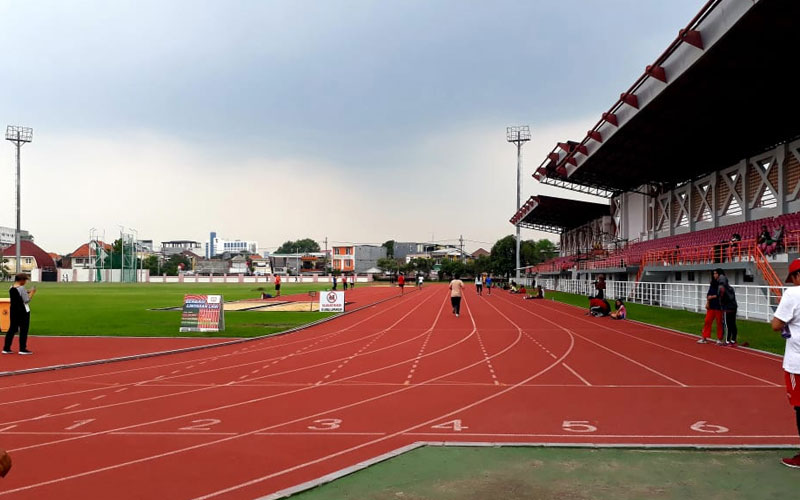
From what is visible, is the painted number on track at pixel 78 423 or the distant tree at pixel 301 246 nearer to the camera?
the painted number on track at pixel 78 423

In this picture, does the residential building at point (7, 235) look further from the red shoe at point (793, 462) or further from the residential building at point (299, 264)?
the red shoe at point (793, 462)

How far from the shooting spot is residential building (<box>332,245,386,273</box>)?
4825 inches

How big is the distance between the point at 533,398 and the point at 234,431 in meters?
4.25

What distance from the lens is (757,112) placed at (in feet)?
85.7

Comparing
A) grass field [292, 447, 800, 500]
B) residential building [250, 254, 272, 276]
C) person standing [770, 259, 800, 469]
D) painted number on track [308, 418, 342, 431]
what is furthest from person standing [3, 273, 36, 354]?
residential building [250, 254, 272, 276]

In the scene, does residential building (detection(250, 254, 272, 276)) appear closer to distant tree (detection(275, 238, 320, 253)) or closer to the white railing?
distant tree (detection(275, 238, 320, 253))

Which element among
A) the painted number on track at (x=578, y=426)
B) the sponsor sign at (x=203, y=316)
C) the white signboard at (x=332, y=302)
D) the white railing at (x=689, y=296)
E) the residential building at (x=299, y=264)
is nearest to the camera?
the painted number on track at (x=578, y=426)

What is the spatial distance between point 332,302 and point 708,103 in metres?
20.4

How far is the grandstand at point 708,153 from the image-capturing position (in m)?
19.9

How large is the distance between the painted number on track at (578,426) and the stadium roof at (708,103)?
16.7 m

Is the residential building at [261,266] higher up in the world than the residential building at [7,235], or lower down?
lower down

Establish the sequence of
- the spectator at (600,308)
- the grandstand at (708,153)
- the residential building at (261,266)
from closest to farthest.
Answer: the grandstand at (708,153)
the spectator at (600,308)
the residential building at (261,266)

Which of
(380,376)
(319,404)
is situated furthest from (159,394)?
(380,376)

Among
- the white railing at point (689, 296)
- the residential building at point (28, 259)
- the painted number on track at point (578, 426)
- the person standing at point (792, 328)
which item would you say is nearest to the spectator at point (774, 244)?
the white railing at point (689, 296)
